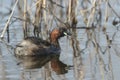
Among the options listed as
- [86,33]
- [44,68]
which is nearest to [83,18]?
[86,33]

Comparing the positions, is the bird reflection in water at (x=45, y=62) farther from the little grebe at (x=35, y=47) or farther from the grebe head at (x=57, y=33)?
the grebe head at (x=57, y=33)

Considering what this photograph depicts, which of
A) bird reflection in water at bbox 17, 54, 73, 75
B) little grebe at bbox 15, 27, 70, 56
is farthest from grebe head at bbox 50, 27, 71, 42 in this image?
bird reflection in water at bbox 17, 54, 73, 75

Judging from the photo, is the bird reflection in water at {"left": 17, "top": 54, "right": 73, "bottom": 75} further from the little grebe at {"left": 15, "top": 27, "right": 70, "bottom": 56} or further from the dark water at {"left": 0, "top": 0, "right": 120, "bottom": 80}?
the little grebe at {"left": 15, "top": 27, "right": 70, "bottom": 56}

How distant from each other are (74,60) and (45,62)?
0.47m

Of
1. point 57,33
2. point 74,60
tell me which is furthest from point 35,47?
point 74,60

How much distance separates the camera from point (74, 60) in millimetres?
8977

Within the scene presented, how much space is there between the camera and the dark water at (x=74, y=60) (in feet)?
26.0

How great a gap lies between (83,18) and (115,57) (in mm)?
2822

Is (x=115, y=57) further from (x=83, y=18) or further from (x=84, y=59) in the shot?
(x=83, y=18)

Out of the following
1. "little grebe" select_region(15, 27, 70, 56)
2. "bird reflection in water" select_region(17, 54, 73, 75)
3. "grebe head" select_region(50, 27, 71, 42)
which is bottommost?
"bird reflection in water" select_region(17, 54, 73, 75)

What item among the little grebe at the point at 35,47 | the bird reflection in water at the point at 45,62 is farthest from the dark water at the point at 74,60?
the little grebe at the point at 35,47

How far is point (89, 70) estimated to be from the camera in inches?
322

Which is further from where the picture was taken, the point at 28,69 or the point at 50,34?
the point at 50,34

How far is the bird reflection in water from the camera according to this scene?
336 inches
